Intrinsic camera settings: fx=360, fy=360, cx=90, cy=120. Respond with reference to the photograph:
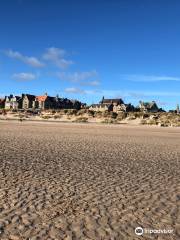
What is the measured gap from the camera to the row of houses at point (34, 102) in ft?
492

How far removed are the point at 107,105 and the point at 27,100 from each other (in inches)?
1337

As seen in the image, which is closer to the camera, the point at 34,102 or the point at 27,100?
the point at 34,102

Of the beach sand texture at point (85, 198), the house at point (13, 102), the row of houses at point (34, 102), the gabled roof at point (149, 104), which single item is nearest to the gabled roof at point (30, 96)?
the row of houses at point (34, 102)

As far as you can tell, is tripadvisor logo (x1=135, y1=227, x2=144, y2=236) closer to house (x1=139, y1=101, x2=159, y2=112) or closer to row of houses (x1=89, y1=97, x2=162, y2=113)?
row of houses (x1=89, y1=97, x2=162, y2=113)

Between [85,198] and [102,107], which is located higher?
[102,107]

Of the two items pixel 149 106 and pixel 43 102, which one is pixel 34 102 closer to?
pixel 43 102

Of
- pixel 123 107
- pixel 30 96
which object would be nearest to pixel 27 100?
pixel 30 96

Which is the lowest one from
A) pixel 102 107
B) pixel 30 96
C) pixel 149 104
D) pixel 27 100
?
pixel 102 107

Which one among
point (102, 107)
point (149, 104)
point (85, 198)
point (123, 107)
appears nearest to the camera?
point (85, 198)

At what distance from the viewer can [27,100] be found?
15162cm

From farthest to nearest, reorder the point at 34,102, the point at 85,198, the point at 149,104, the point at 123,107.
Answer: the point at 149,104 < the point at 34,102 < the point at 123,107 < the point at 85,198

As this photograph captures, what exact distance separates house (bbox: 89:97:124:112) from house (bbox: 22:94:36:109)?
25.1 meters

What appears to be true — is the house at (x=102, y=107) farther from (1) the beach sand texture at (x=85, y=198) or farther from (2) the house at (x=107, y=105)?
(1) the beach sand texture at (x=85, y=198)

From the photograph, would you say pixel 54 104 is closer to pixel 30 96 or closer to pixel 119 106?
pixel 30 96
